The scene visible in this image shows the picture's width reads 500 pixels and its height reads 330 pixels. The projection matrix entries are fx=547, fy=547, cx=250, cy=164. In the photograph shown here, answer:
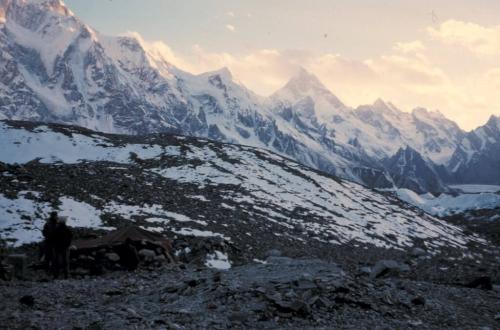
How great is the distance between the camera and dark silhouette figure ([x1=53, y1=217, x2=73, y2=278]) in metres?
21.1

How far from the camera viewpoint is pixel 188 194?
5266 cm

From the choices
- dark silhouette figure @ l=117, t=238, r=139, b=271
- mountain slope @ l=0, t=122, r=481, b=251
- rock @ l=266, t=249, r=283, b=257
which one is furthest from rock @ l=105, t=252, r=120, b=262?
rock @ l=266, t=249, r=283, b=257

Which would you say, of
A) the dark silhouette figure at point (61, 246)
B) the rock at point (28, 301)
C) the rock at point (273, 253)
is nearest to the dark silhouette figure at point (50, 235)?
the dark silhouette figure at point (61, 246)

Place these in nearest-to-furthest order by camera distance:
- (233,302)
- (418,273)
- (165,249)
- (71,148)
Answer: (233,302) < (165,249) < (418,273) < (71,148)

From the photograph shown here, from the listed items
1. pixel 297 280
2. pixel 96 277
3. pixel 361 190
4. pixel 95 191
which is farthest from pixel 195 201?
pixel 361 190

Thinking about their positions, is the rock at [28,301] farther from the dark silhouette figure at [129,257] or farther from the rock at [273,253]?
the rock at [273,253]

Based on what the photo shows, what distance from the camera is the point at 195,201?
164ft

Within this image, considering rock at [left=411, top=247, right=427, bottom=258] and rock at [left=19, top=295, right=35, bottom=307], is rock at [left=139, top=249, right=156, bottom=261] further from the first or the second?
rock at [left=411, top=247, right=427, bottom=258]

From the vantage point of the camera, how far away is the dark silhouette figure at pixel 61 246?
830 inches

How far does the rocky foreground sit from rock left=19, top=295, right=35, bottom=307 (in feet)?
0.08

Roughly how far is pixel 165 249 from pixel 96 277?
498cm

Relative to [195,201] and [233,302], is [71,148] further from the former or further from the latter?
[233,302]

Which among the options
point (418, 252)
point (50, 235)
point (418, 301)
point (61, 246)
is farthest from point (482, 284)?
point (418, 252)

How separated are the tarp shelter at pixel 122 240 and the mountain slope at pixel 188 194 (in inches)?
246
